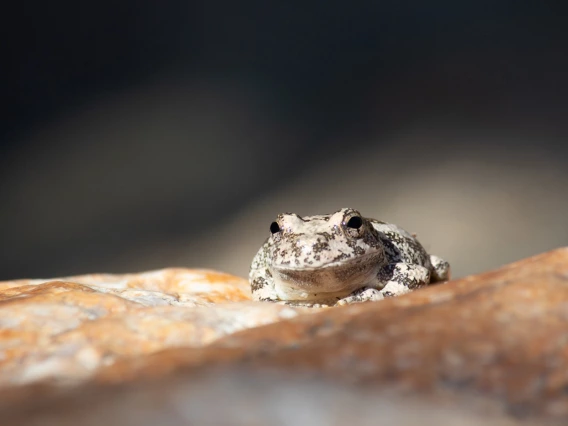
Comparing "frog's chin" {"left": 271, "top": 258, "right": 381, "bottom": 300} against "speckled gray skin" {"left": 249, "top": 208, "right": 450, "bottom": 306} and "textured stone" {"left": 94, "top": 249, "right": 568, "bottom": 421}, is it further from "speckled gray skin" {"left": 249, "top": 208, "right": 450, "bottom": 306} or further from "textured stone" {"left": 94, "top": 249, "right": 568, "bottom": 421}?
"textured stone" {"left": 94, "top": 249, "right": 568, "bottom": 421}

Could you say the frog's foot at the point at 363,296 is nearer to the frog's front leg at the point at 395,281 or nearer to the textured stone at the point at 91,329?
the frog's front leg at the point at 395,281

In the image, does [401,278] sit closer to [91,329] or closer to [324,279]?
[324,279]

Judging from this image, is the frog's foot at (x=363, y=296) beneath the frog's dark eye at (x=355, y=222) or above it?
beneath

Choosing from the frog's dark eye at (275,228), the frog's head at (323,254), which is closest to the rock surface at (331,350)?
the frog's head at (323,254)

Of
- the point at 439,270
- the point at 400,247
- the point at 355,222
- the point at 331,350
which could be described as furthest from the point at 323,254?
the point at 331,350

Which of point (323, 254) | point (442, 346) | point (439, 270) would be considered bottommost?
point (442, 346)

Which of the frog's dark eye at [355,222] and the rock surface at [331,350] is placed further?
the frog's dark eye at [355,222]

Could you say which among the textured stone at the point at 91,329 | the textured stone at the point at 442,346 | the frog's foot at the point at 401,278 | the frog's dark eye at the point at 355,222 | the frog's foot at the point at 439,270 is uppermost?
the frog's dark eye at the point at 355,222
